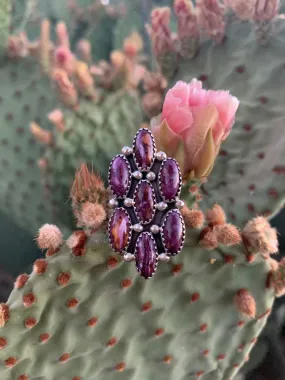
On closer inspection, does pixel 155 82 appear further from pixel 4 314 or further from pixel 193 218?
pixel 4 314

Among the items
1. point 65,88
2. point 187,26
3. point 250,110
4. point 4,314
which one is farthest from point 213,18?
point 4,314

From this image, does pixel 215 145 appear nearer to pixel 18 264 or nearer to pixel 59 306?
pixel 59 306

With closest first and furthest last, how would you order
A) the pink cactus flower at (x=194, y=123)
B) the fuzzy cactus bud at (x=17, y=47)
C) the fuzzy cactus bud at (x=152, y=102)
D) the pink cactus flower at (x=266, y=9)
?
the pink cactus flower at (x=194, y=123) < the pink cactus flower at (x=266, y=9) < the fuzzy cactus bud at (x=152, y=102) < the fuzzy cactus bud at (x=17, y=47)

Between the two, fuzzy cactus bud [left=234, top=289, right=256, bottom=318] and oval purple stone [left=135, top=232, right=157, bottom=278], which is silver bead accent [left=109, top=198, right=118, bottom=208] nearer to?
oval purple stone [left=135, top=232, right=157, bottom=278]

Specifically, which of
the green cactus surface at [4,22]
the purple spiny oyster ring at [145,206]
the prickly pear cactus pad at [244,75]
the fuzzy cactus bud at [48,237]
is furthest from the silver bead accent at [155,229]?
the green cactus surface at [4,22]

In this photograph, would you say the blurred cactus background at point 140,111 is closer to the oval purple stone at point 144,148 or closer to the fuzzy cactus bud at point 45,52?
the fuzzy cactus bud at point 45,52
